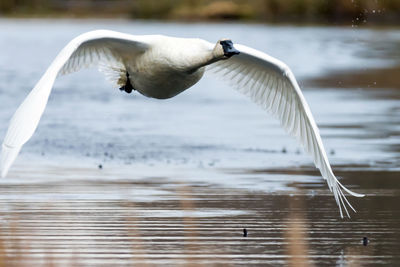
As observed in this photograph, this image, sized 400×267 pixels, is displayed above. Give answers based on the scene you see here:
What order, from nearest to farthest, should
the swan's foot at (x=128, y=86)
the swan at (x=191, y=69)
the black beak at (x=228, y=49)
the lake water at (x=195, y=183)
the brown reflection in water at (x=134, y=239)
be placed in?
the brown reflection in water at (x=134, y=239) < the black beak at (x=228, y=49) < the lake water at (x=195, y=183) < the swan at (x=191, y=69) < the swan's foot at (x=128, y=86)

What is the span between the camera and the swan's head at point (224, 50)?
10250 mm

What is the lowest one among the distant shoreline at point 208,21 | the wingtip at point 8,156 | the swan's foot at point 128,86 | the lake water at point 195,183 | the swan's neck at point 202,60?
the distant shoreline at point 208,21

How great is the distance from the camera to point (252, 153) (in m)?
17.1

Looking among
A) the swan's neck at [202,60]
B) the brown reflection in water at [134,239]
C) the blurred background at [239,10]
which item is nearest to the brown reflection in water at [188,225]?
the brown reflection in water at [134,239]

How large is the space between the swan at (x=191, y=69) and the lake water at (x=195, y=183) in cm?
84

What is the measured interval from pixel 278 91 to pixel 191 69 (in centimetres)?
136

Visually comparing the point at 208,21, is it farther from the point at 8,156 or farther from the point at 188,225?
the point at 8,156

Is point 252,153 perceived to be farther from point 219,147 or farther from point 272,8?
point 272,8

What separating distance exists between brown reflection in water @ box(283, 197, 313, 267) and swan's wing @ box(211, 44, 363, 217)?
0.43m

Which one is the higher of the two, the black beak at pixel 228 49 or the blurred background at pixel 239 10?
the black beak at pixel 228 49

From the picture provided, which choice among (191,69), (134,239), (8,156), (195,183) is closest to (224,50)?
(191,69)

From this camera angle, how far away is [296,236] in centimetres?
1083

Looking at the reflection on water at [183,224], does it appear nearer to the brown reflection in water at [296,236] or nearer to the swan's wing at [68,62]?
the brown reflection in water at [296,236]

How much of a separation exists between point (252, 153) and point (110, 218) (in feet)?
18.1
